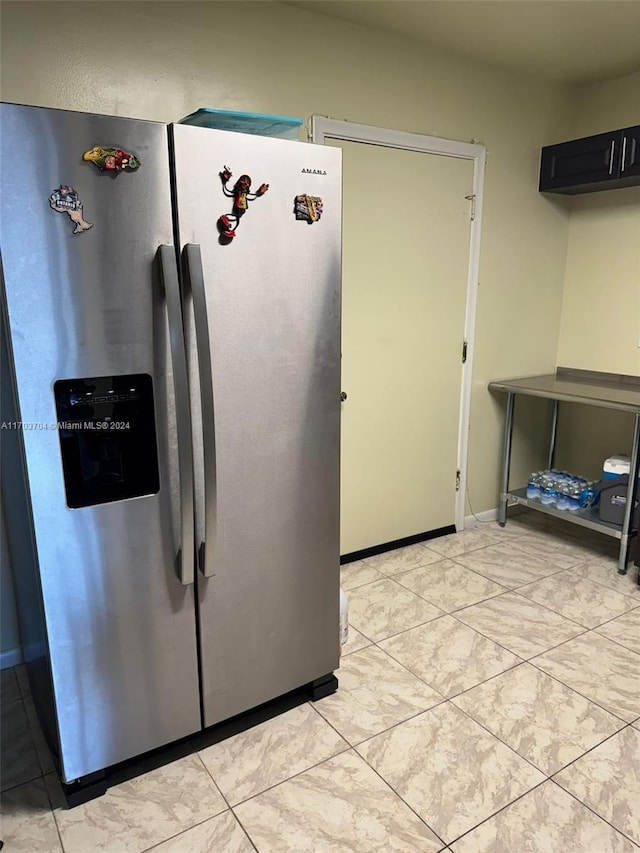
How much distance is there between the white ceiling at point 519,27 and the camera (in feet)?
7.91

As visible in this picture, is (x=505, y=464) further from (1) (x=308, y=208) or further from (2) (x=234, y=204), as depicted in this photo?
(2) (x=234, y=204)

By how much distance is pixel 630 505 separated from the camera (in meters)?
2.98

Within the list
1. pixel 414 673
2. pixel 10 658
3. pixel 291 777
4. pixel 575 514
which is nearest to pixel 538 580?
pixel 575 514

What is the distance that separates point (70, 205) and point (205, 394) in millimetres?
553

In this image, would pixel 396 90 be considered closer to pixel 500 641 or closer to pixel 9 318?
pixel 9 318

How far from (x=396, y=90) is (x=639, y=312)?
5.95 ft

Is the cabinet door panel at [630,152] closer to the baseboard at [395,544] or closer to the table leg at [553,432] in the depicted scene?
the table leg at [553,432]

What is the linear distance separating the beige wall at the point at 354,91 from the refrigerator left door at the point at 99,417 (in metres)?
0.92

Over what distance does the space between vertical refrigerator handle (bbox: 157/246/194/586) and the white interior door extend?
4.71 ft

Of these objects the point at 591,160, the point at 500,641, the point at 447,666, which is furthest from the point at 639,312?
the point at 447,666

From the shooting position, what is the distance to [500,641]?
2479 millimetres

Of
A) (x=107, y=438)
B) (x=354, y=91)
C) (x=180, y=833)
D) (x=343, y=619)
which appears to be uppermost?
(x=354, y=91)

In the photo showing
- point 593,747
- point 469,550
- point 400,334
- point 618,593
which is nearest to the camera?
point 593,747

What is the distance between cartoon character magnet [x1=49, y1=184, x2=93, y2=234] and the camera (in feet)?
4.51
